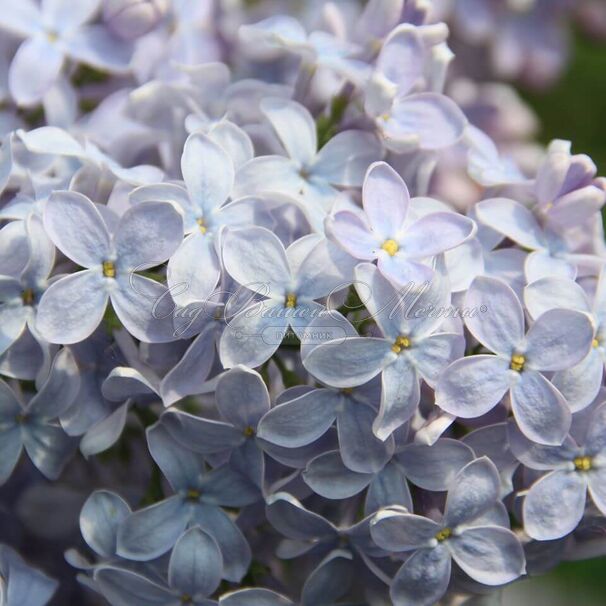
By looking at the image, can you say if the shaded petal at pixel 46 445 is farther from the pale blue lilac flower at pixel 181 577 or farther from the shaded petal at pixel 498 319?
the shaded petal at pixel 498 319

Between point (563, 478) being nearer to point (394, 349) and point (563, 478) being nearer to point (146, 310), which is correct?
point (394, 349)

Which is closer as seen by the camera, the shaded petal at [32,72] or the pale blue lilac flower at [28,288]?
the pale blue lilac flower at [28,288]

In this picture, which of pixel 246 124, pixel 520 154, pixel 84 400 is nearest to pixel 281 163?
pixel 246 124

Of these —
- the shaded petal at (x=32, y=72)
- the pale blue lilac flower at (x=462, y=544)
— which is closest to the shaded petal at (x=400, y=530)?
the pale blue lilac flower at (x=462, y=544)

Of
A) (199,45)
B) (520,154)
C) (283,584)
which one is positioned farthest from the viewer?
(520,154)

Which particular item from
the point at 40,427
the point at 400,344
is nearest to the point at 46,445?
the point at 40,427

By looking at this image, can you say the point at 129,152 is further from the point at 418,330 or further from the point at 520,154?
the point at 520,154
